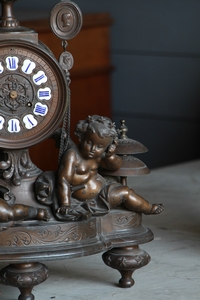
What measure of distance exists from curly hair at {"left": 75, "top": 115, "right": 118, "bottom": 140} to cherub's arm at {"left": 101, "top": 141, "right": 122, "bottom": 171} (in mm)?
30

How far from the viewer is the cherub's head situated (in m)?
1.70

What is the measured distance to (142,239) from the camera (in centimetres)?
179

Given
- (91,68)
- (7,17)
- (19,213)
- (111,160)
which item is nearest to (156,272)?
(111,160)

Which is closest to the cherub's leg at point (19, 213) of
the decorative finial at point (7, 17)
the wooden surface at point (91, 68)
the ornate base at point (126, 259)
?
the ornate base at point (126, 259)

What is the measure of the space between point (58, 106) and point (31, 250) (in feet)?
1.13

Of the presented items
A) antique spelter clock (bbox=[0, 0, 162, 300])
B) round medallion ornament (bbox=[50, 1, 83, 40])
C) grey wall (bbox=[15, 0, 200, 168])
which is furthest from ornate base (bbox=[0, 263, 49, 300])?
grey wall (bbox=[15, 0, 200, 168])

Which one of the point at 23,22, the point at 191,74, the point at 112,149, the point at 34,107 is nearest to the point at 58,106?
the point at 34,107

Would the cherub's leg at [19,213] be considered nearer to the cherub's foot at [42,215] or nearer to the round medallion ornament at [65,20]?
the cherub's foot at [42,215]

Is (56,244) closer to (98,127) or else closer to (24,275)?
(24,275)

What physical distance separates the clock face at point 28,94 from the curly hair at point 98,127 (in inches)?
Result: 2.3

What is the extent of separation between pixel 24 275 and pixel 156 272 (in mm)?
447

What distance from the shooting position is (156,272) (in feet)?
6.39

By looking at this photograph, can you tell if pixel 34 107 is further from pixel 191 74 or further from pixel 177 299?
pixel 191 74

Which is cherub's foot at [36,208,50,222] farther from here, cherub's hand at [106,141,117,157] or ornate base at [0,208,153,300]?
cherub's hand at [106,141,117,157]
